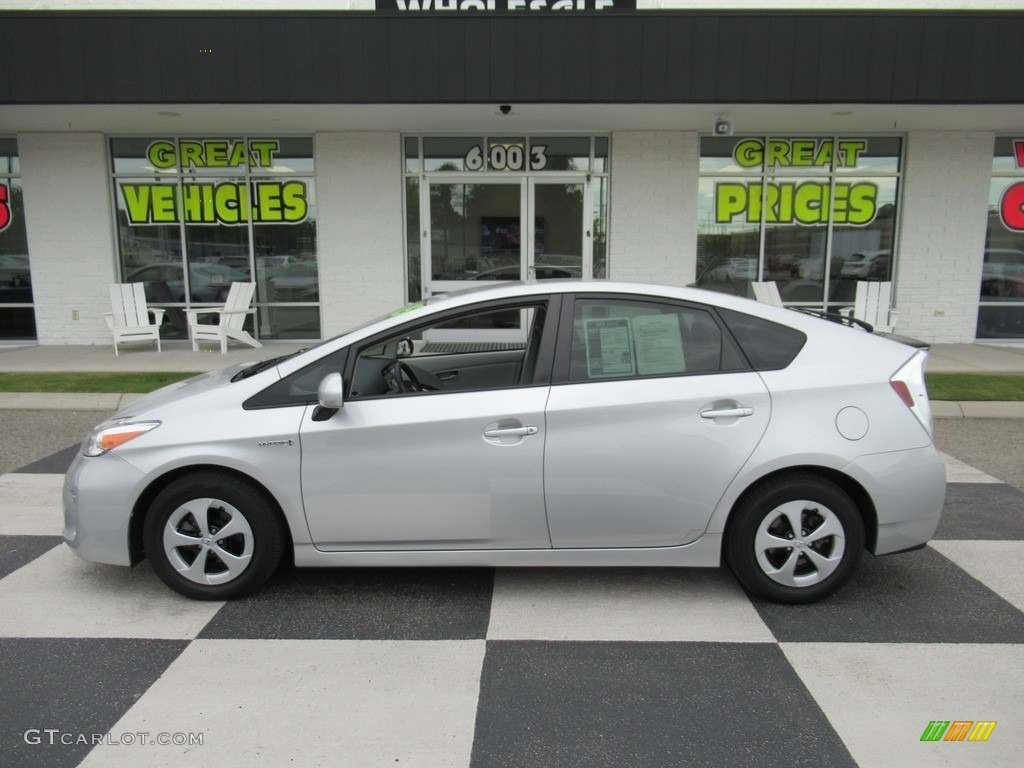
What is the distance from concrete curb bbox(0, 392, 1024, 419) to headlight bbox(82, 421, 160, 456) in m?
4.57

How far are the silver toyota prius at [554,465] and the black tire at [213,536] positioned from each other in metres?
0.01

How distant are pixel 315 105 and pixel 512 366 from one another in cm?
686

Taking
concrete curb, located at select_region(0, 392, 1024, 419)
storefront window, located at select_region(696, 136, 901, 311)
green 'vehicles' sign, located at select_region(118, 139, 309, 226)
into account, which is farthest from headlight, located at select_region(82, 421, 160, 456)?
storefront window, located at select_region(696, 136, 901, 311)

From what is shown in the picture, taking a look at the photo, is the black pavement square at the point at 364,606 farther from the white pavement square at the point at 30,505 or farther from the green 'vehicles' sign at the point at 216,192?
the green 'vehicles' sign at the point at 216,192

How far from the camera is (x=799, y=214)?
12469 millimetres

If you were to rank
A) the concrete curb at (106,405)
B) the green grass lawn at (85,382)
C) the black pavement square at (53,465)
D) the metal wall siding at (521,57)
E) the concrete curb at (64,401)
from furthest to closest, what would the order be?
1. the metal wall siding at (521,57)
2. the green grass lawn at (85,382)
3. the concrete curb at (64,401)
4. the concrete curb at (106,405)
5. the black pavement square at (53,465)

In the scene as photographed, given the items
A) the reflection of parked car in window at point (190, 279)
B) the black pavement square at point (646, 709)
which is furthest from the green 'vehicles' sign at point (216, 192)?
the black pavement square at point (646, 709)

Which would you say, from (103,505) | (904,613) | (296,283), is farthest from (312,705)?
(296,283)

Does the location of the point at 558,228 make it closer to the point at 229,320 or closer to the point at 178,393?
the point at 229,320

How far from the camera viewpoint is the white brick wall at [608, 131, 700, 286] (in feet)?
39.2

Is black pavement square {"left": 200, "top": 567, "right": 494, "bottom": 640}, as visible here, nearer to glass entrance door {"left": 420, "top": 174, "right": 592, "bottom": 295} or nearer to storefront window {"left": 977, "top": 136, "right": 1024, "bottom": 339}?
glass entrance door {"left": 420, "top": 174, "right": 592, "bottom": 295}

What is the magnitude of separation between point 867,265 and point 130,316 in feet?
39.0

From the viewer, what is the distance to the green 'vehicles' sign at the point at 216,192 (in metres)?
12.3

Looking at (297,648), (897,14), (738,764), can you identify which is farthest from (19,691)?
(897,14)
